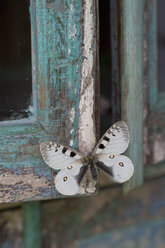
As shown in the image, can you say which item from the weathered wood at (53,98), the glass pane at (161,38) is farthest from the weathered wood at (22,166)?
the glass pane at (161,38)

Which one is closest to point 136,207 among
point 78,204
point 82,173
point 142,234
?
point 142,234

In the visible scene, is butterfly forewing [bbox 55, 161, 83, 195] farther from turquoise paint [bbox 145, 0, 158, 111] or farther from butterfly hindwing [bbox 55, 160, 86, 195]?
turquoise paint [bbox 145, 0, 158, 111]

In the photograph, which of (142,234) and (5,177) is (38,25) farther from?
(142,234)

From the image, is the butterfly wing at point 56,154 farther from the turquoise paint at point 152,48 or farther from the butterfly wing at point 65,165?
the turquoise paint at point 152,48

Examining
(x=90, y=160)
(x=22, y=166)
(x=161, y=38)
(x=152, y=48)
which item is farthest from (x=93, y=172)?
(x=161, y=38)

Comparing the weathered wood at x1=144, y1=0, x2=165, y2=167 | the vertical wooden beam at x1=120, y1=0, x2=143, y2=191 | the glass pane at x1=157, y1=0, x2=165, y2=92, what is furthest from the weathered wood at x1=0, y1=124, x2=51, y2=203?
the glass pane at x1=157, y1=0, x2=165, y2=92

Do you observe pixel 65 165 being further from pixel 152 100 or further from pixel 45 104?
pixel 152 100
